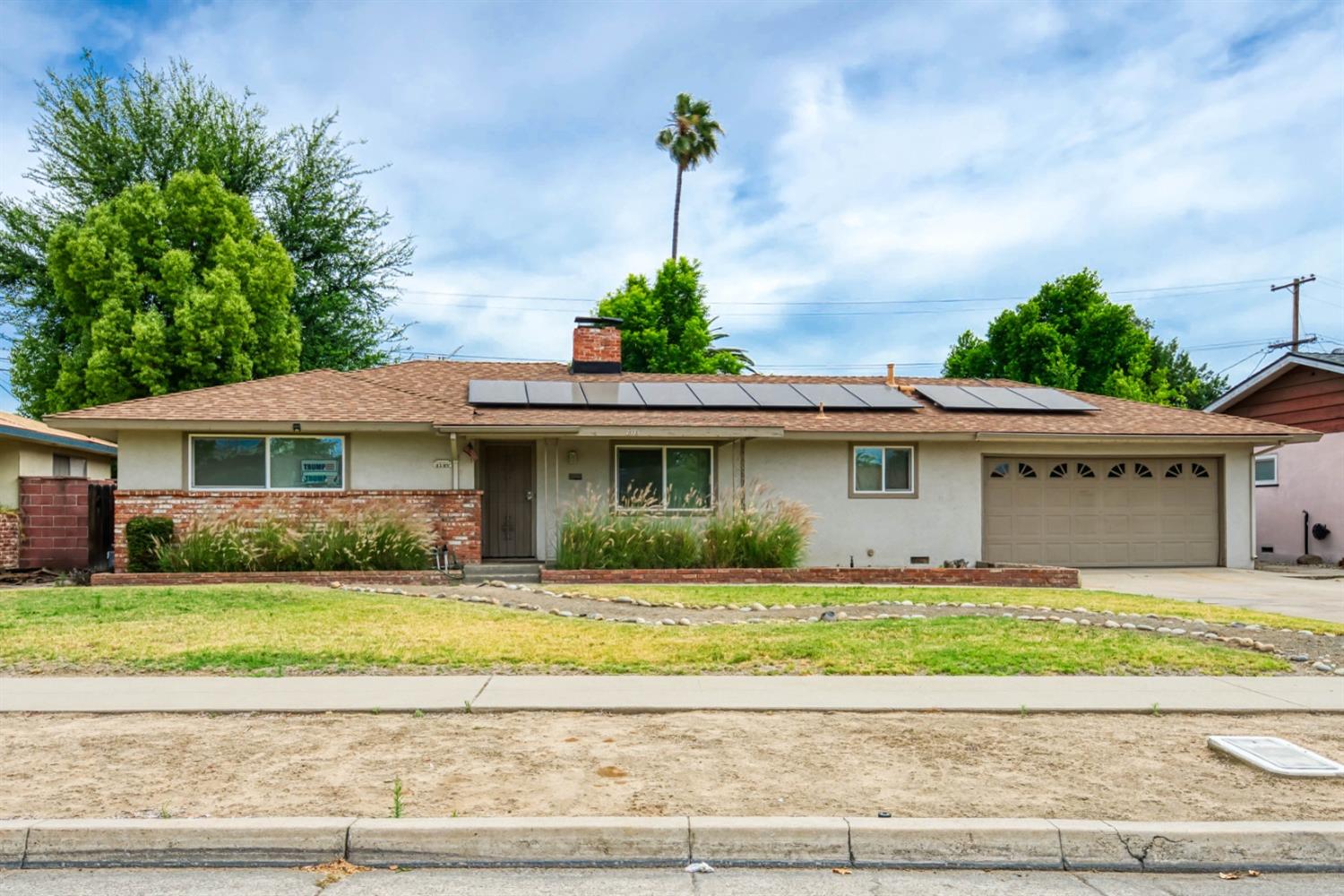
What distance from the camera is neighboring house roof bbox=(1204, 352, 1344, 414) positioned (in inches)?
883

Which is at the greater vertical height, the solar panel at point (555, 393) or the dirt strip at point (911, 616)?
the solar panel at point (555, 393)

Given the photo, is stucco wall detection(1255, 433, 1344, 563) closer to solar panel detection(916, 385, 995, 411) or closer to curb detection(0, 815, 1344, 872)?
solar panel detection(916, 385, 995, 411)

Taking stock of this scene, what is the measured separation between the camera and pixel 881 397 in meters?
21.0

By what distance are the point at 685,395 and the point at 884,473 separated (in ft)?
13.7

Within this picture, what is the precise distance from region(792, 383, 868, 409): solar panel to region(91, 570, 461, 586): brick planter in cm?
857

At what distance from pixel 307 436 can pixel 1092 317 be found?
84.7 feet

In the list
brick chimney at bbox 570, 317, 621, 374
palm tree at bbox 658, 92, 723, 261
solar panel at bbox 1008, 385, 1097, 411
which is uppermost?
palm tree at bbox 658, 92, 723, 261

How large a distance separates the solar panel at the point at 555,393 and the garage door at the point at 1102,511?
26.4ft

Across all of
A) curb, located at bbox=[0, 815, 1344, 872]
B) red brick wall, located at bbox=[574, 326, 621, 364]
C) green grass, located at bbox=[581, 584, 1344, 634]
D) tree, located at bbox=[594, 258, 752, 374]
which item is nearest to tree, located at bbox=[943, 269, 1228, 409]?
tree, located at bbox=[594, 258, 752, 374]

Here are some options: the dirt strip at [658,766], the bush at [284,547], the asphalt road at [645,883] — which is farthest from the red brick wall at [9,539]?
the asphalt road at [645,883]

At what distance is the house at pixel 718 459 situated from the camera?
16969 mm

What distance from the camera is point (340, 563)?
631 inches

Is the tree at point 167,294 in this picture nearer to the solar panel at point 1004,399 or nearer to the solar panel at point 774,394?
the solar panel at point 774,394

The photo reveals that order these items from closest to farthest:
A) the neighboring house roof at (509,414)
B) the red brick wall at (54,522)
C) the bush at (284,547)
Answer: the bush at (284,547) < the neighboring house roof at (509,414) < the red brick wall at (54,522)
